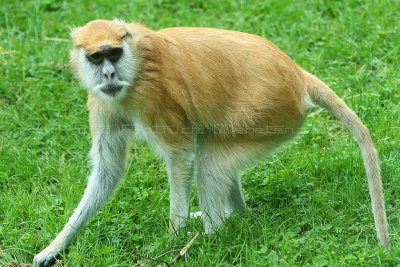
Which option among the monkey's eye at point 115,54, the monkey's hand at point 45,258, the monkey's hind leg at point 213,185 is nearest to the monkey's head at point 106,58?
the monkey's eye at point 115,54

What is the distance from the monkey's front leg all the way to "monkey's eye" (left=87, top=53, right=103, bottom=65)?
63 cm

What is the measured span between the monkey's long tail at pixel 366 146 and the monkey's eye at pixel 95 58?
1.56 m

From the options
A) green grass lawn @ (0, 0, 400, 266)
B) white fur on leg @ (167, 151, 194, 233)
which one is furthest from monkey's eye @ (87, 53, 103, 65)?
green grass lawn @ (0, 0, 400, 266)

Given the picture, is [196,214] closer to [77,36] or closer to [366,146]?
[366,146]

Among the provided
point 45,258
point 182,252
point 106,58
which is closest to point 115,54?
point 106,58

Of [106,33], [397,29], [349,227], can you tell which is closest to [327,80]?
[397,29]

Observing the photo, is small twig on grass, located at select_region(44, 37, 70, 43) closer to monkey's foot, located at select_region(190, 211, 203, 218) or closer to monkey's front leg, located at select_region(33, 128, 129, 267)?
monkey's front leg, located at select_region(33, 128, 129, 267)

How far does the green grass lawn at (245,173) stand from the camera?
5.42m

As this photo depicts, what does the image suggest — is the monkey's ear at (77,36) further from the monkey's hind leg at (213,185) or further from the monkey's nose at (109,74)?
the monkey's hind leg at (213,185)

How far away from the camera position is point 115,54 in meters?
5.22

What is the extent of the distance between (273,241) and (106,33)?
1781 millimetres

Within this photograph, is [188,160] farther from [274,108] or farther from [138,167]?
[138,167]

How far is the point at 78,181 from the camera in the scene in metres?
6.51

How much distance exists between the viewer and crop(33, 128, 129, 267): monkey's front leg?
561 cm
